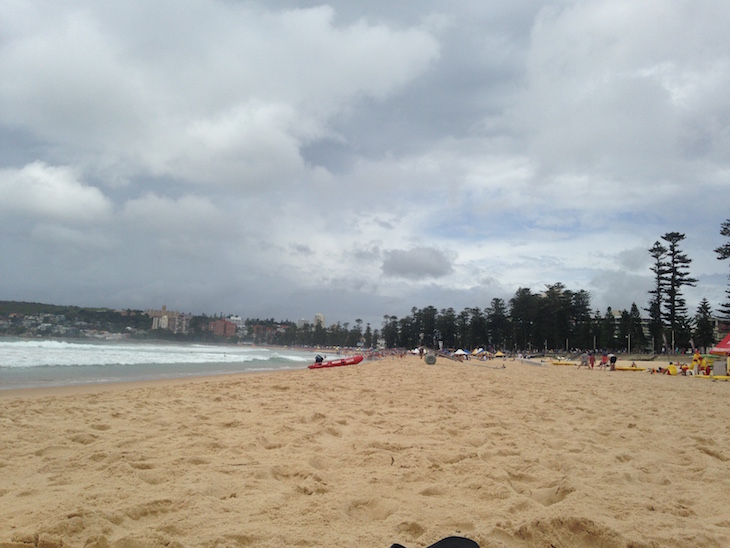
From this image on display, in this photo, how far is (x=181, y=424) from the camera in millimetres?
4996

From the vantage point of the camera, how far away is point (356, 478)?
→ 3160 millimetres

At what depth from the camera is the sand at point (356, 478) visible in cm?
227

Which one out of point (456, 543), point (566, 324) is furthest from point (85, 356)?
point (566, 324)

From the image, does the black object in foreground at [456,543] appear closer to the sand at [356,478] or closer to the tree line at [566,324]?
the sand at [356,478]

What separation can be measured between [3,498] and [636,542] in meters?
3.83

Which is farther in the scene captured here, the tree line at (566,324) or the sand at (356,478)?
the tree line at (566,324)

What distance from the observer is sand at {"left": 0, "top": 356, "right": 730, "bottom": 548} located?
89.5 inches

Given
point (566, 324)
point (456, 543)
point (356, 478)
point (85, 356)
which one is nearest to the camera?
point (456, 543)

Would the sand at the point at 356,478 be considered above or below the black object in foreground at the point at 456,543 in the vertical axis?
below

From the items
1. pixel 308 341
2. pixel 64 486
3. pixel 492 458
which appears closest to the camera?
pixel 64 486

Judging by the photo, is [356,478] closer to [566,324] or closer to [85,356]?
[85,356]

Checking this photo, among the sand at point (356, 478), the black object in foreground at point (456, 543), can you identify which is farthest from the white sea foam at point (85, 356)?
the black object in foreground at point (456, 543)

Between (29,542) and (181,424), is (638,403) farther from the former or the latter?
(29,542)

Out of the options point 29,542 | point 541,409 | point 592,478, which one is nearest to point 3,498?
point 29,542
